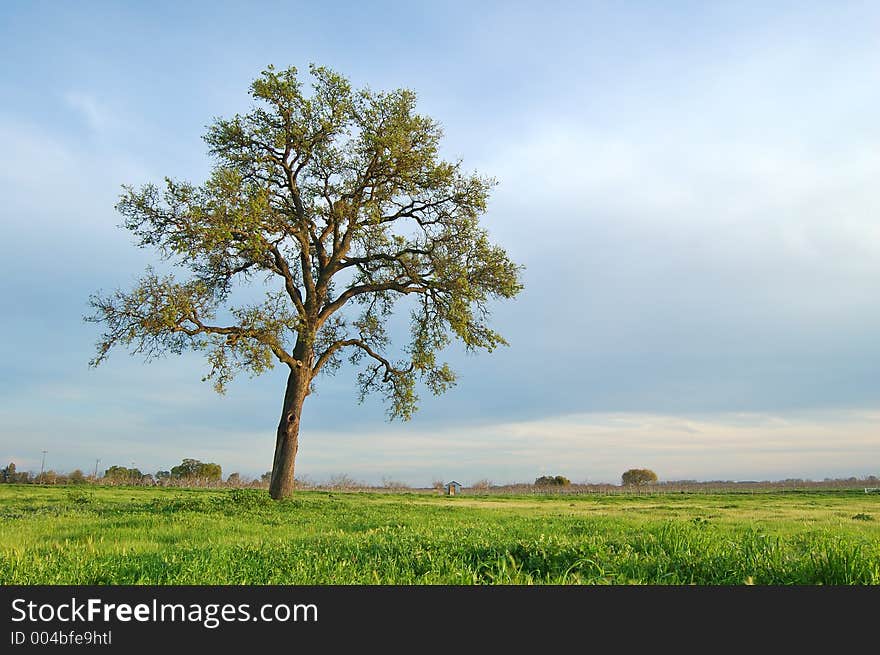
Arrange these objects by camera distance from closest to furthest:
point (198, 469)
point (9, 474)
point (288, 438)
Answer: point (288, 438), point (9, 474), point (198, 469)

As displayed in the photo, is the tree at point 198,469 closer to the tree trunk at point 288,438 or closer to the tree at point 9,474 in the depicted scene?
the tree at point 9,474

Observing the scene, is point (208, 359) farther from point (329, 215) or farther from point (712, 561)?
point (712, 561)

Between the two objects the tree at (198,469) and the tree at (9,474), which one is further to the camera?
the tree at (198,469)

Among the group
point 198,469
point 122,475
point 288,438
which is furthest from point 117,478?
point 288,438

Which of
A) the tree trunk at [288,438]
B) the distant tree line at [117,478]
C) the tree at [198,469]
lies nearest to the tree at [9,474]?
the distant tree line at [117,478]

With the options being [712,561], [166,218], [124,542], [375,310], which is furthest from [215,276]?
[712,561]

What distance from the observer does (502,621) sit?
14.3 feet

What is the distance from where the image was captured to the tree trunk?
26547mm

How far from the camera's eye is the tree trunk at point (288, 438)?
1045 inches

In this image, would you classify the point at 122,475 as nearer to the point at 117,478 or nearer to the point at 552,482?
the point at 117,478

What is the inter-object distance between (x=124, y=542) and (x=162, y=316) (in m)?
14.4

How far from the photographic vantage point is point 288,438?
87.0 feet

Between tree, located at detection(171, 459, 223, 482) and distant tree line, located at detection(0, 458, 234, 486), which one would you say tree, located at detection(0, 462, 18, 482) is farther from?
tree, located at detection(171, 459, 223, 482)

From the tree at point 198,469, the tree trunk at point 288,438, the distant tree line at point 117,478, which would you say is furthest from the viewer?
the tree at point 198,469
